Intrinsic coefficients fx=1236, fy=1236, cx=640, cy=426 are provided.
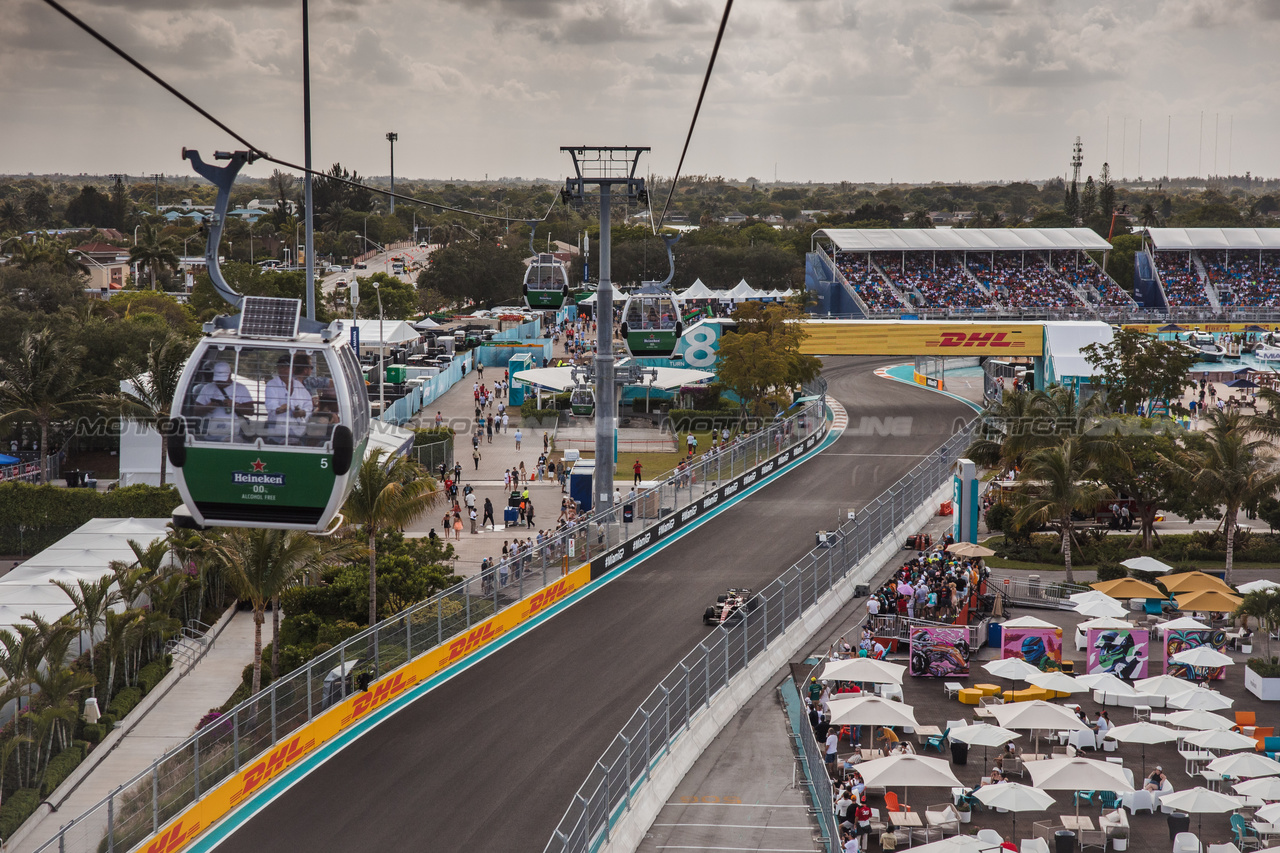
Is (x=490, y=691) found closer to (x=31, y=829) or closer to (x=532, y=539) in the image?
(x=31, y=829)

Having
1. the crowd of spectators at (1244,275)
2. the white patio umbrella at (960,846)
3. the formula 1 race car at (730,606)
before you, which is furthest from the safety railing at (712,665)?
the crowd of spectators at (1244,275)

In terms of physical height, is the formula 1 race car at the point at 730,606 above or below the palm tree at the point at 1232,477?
below

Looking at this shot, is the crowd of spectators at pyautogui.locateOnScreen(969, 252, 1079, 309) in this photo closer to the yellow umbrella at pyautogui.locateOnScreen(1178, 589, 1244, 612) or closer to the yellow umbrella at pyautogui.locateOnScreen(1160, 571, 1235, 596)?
the yellow umbrella at pyautogui.locateOnScreen(1160, 571, 1235, 596)

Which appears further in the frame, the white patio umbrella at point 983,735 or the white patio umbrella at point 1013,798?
the white patio umbrella at point 983,735

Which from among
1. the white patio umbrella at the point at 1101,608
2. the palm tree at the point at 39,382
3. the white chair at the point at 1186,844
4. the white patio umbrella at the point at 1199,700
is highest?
the palm tree at the point at 39,382

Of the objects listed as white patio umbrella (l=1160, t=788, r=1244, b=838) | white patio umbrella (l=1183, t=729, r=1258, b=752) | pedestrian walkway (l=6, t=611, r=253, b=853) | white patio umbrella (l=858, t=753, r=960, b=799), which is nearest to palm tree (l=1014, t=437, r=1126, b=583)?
white patio umbrella (l=1183, t=729, r=1258, b=752)

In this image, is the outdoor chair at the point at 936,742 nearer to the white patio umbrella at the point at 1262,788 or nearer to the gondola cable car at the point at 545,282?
the white patio umbrella at the point at 1262,788
